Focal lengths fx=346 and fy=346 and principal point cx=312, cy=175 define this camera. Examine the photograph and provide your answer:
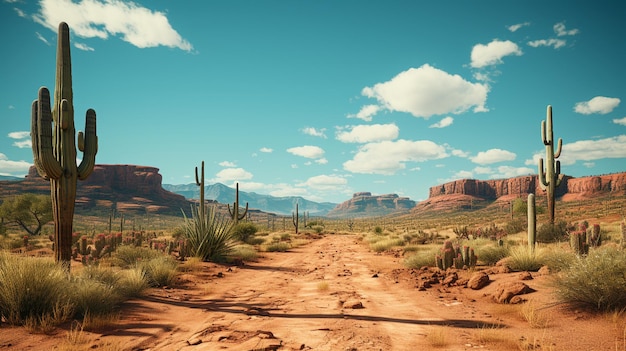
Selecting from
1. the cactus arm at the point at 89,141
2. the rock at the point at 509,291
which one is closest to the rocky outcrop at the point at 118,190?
the cactus arm at the point at 89,141

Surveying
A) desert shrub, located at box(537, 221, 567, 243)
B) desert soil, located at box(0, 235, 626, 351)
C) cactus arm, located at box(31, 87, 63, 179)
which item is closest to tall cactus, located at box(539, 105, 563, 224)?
desert shrub, located at box(537, 221, 567, 243)

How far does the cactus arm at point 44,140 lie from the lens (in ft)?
24.9

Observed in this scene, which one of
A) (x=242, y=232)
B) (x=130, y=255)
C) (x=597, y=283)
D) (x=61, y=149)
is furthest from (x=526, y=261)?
(x=242, y=232)

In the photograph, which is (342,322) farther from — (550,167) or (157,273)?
(550,167)

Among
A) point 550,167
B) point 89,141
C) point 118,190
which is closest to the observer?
point 89,141

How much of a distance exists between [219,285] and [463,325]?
21.0 ft

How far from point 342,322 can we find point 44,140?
7423 millimetres

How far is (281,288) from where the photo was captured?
357 inches

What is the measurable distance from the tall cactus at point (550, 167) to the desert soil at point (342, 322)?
8.51 metres

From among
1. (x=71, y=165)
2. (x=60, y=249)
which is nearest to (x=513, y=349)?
(x=60, y=249)

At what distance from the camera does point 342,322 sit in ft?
18.3

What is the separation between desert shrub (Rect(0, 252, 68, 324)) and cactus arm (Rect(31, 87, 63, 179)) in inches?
105

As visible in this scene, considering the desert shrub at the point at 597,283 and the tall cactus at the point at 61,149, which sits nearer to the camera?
the desert shrub at the point at 597,283

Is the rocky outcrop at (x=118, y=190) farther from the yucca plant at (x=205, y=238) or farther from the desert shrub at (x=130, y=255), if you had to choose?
the desert shrub at (x=130, y=255)
